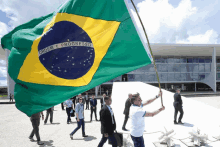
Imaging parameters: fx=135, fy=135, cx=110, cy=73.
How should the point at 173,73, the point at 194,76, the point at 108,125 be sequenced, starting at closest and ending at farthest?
the point at 108,125 → the point at 173,73 → the point at 194,76

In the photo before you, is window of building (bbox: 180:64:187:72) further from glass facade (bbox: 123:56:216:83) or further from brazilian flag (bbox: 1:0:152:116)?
brazilian flag (bbox: 1:0:152:116)

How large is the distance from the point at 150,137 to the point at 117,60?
351cm

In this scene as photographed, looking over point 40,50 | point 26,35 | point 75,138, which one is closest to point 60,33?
point 40,50

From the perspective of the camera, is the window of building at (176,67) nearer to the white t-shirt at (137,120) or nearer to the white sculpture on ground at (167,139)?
the white sculpture on ground at (167,139)

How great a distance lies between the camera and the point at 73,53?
2.95 m

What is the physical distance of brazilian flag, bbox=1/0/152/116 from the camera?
2912mm

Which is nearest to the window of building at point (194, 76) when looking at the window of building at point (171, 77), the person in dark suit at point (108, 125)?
the window of building at point (171, 77)

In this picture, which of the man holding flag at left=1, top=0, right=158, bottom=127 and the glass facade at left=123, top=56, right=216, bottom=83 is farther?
the glass facade at left=123, top=56, right=216, bottom=83

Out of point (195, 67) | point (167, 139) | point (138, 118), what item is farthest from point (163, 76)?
point (138, 118)

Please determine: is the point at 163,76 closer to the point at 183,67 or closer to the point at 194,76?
the point at 183,67

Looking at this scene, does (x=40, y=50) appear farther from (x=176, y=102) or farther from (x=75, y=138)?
(x=176, y=102)

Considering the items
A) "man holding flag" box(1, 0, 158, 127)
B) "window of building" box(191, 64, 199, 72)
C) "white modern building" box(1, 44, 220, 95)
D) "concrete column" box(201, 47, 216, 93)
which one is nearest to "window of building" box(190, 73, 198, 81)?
"white modern building" box(1, 44, 220, 95)

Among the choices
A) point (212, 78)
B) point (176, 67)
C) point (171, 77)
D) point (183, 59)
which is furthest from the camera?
point (183, 59)

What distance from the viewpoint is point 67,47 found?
2.95 metres
